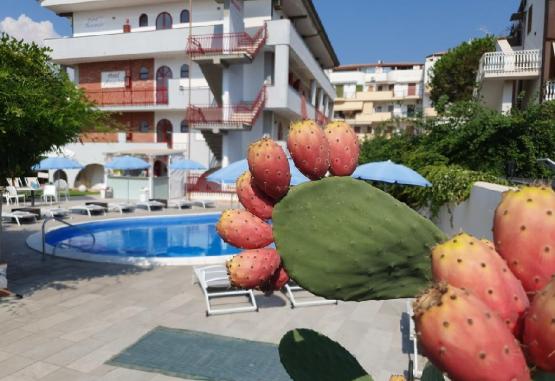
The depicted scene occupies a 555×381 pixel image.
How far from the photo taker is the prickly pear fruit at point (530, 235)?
2.75ft

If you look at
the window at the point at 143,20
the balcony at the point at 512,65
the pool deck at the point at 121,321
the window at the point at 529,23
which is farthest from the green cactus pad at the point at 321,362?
the window at the point at 143,20

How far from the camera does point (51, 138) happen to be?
780 centimetres

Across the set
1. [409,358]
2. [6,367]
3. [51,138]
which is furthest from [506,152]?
[6,367]

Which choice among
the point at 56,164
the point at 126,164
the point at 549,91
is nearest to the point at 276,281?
the point at 549,91

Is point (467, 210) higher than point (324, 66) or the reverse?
the reverse

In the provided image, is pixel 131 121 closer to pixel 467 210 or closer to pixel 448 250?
pixel 467 210

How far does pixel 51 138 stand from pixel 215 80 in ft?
61.3

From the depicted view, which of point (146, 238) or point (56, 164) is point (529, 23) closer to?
point (146, 238)

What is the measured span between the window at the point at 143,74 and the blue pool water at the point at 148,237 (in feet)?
52.0

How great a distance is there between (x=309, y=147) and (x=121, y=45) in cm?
3126

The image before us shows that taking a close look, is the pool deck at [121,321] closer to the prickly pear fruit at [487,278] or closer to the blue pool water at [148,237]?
the blue pool water at [148,237]

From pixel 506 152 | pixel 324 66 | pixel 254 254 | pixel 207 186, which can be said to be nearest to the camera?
pixel 254 254

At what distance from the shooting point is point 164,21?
99.8ft

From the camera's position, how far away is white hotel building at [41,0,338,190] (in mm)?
24047
